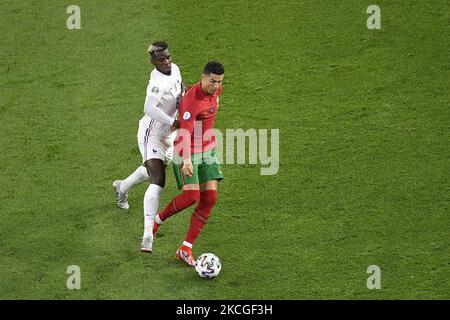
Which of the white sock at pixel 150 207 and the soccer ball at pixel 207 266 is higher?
the white sock at pixel 150 207

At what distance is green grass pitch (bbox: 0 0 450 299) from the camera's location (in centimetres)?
1148

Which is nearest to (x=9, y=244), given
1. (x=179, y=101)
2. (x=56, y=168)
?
(x=56, y=168)

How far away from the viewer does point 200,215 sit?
11555 mm

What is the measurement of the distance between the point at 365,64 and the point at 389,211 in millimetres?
3523

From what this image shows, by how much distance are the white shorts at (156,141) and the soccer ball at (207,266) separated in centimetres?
128

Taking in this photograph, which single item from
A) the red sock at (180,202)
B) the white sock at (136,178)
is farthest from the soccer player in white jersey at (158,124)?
the white sock at (136,178)

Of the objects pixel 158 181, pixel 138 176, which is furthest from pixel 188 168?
pixel 138 176

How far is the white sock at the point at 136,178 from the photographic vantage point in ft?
40.2

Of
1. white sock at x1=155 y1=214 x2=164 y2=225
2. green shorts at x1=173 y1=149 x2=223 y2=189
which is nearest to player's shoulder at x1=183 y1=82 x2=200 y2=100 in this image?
green shorts at x1=173 y1=149 x2=223 y2=189

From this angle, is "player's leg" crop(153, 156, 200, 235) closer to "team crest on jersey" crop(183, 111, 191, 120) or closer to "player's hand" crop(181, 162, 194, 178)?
"player's hand" crop(181, 162, 194, 178)

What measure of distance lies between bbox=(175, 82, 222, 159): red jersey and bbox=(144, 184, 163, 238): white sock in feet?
1.83

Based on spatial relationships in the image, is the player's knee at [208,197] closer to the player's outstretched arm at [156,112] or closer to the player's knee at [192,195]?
the player's knee at [192,195]

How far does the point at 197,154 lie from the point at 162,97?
0.76 m

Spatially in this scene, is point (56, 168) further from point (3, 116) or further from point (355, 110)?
point (355, 110)
